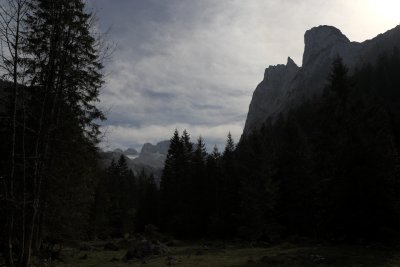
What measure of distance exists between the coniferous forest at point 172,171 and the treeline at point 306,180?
0.10 m

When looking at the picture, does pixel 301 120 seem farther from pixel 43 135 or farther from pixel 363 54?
pixel 43 135

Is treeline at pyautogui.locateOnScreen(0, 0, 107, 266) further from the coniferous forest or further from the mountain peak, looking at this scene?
the mountain peak

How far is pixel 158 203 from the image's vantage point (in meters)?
73.0

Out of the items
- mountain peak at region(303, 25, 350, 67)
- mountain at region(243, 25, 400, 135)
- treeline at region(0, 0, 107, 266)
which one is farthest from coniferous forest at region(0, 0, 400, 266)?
mountain peak at region(303, 25, 350, 67)

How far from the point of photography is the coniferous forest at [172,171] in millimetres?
12430

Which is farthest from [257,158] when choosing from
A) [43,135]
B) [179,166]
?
[43,135]

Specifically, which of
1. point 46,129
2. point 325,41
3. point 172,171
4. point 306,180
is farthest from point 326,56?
point 46,129

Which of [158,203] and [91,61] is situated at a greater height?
[91,61]

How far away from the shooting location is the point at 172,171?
69938 mm

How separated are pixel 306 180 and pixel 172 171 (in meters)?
28.2

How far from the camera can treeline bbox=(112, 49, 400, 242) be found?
88.0ft

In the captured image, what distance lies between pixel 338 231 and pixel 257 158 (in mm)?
21768

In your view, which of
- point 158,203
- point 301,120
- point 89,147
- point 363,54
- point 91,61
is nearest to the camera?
point 91,61

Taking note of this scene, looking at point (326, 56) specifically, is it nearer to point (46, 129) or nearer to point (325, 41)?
point (325, 41)
